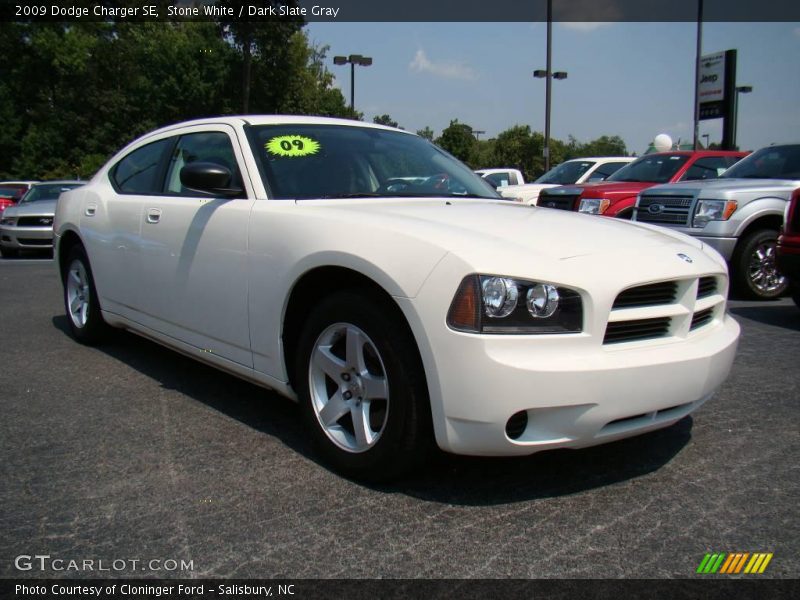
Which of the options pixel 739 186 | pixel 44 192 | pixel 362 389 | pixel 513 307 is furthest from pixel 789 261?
pixel 44 192

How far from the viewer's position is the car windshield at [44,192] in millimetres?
14702

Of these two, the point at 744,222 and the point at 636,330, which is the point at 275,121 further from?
the point at 744,222

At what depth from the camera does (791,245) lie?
6238 millimetres

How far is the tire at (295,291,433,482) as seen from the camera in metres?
2.68

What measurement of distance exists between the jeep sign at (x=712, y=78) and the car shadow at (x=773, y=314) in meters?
15.0

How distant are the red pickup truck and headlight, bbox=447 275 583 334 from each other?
7.68 metres

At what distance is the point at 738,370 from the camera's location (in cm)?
473

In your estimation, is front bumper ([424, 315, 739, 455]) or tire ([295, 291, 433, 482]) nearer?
front bumper ([424, 315, 739, 455])

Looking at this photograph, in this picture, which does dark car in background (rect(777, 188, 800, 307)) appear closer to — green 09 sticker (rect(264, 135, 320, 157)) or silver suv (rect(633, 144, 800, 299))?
silver suv (rect(633, 144, 800, 299))

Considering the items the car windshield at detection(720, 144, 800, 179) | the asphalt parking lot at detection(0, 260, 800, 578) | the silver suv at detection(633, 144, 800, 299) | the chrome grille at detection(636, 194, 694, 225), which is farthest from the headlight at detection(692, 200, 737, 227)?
the asphalt parking lot at detection(0, 260, 800, 578)

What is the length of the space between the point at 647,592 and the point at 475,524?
25.0 inches

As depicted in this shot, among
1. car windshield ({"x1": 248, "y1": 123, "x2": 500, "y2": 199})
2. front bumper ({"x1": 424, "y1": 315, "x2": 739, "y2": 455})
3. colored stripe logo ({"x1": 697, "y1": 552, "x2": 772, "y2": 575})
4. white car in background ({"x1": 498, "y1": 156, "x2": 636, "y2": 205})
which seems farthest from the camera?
white car in background ({"x1": 498, "y1": 156, "x2": 636, "y2": 205})

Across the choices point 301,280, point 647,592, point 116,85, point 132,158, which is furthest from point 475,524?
point 116,85

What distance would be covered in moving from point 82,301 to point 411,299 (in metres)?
3.73
